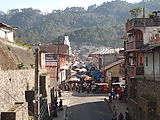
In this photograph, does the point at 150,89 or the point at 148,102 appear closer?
the point at 148,102

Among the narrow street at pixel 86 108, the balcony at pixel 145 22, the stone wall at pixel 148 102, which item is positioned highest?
the balcony at pixel 145 22

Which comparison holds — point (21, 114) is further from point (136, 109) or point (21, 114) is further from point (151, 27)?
point (151, 27)

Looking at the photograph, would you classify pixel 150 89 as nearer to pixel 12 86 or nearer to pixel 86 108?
pixel 12 86

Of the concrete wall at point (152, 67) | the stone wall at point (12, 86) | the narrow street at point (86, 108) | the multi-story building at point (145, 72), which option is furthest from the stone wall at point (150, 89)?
the stone wall at point (12, 86)

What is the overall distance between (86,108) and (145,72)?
8309 millimetres

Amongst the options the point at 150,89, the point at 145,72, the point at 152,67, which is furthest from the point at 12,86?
the point at 145,72

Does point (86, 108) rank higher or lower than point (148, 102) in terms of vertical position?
lower

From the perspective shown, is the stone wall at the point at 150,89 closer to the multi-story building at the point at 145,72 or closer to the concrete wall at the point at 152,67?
the multi-story building at the point at 145,72

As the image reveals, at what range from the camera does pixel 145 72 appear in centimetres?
2392

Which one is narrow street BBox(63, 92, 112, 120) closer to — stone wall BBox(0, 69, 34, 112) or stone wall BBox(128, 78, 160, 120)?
stone wall BBox(128, 78, 160, 120)

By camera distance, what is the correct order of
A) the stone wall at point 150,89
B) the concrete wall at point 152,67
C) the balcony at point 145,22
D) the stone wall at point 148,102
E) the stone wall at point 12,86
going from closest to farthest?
1. the stone wall at point 12,86
2. the stone wall at point 150,89
3. the stone wall at point 148,102
4. the concrete wall at point 152,67
5. the balcony at point 145,22

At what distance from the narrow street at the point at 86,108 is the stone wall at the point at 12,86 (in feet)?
24.8

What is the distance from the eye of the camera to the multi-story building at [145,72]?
55.1 ft

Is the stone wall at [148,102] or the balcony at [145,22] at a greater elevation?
the balcony at [145,22]
